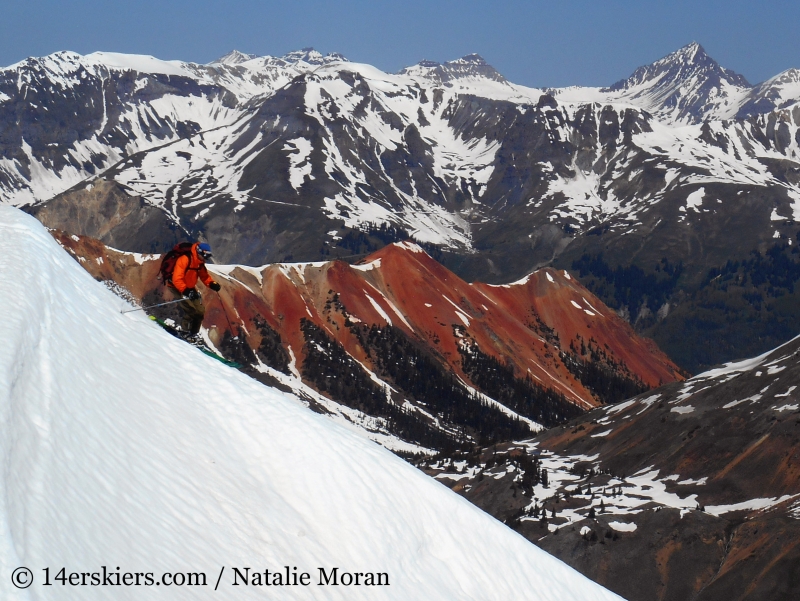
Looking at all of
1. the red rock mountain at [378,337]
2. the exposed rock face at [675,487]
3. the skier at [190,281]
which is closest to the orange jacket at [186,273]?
the skier at [190,281]

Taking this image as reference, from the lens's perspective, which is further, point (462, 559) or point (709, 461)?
point (709, 461)

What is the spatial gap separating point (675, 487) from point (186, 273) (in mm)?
64847

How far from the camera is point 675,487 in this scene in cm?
7962

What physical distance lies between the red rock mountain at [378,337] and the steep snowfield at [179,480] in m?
122

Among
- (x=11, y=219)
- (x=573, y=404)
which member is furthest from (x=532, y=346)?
(x=11, y=219)

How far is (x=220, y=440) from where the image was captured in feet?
54.4

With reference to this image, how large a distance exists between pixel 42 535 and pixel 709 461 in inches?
3070

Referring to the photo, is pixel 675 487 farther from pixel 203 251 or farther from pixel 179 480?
pixel 179 480

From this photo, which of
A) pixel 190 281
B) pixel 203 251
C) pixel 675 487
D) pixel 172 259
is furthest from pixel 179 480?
pixel 675 487

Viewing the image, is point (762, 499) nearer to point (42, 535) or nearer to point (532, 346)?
point (42, 535)

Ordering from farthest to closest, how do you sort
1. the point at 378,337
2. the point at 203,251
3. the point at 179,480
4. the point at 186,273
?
A: the point at 378,337, the point at 203,251, the point at 186,273, the point at 179,480

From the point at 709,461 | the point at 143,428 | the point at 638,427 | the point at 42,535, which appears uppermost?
the point at 638,427

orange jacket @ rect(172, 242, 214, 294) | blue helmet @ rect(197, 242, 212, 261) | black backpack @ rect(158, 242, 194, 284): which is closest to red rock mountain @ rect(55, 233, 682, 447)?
blue helmet @ rect(197, 242, 212, 261)

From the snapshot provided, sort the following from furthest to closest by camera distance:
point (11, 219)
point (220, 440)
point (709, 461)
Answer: point (709, 461), point (11, 219), point (220, 440)
